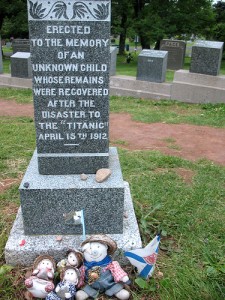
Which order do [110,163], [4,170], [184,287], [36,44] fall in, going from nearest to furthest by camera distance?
[184,287], [36,44], [110,163], [4,170]

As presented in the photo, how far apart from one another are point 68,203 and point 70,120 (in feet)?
2.21

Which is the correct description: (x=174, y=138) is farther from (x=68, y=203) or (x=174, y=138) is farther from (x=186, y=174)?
(x=68, y=203)

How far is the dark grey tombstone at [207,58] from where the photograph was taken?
868 centimetres

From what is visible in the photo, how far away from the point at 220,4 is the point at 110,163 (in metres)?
27.5

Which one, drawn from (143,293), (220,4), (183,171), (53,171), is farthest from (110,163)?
(220,4)

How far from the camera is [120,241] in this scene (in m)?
2.80

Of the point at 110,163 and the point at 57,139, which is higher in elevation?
the point at 57,139

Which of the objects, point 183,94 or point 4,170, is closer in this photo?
point 4,170

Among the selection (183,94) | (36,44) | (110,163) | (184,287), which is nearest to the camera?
(184,287)

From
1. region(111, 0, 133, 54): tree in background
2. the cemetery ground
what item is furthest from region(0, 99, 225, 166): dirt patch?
region(111, 0, 133, 54): tree in background

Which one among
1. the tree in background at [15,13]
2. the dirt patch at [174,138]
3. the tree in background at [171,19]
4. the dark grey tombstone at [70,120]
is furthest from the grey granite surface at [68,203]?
the tree in background at [15,13]

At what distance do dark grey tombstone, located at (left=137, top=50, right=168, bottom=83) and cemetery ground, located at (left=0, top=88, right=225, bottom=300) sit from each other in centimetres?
173

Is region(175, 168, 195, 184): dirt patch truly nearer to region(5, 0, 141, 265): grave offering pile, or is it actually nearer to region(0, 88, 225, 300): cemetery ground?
region(0, 88, 225, 300): cemetery ground

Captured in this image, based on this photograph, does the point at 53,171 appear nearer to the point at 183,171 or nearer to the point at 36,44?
the point at 36,44
